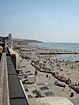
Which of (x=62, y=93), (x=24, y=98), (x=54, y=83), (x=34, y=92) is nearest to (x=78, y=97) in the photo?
(x=62, y=93)

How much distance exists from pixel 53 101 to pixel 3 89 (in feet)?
5.79

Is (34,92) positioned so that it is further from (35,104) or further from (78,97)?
(35,104)

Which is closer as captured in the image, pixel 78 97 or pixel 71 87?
pixel 78 97

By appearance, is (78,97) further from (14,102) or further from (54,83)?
(14,102)

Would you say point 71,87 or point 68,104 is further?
point 71,87

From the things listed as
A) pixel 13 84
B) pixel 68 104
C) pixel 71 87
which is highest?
pixel 13 84

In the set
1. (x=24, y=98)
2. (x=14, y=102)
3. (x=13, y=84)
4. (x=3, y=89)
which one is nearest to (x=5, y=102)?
(x=14, y=102)

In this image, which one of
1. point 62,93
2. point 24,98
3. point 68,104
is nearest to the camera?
point 24,98

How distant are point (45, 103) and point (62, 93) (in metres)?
21.3

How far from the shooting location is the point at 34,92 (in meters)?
25.0

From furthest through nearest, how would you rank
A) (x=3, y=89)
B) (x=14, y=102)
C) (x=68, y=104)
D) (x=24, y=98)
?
(x=68, y=104), (x=3, y=89), (x=24, y=98), (x=14, y=102)

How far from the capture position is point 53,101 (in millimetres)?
5984

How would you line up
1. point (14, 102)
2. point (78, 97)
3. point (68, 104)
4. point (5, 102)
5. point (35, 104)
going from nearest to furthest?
1. point (5, 102)
2. point (14, 102)
3. point (35, 104)
4. point (68, 104)
5. point (78, 97)

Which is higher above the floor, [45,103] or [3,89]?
[3,89]
